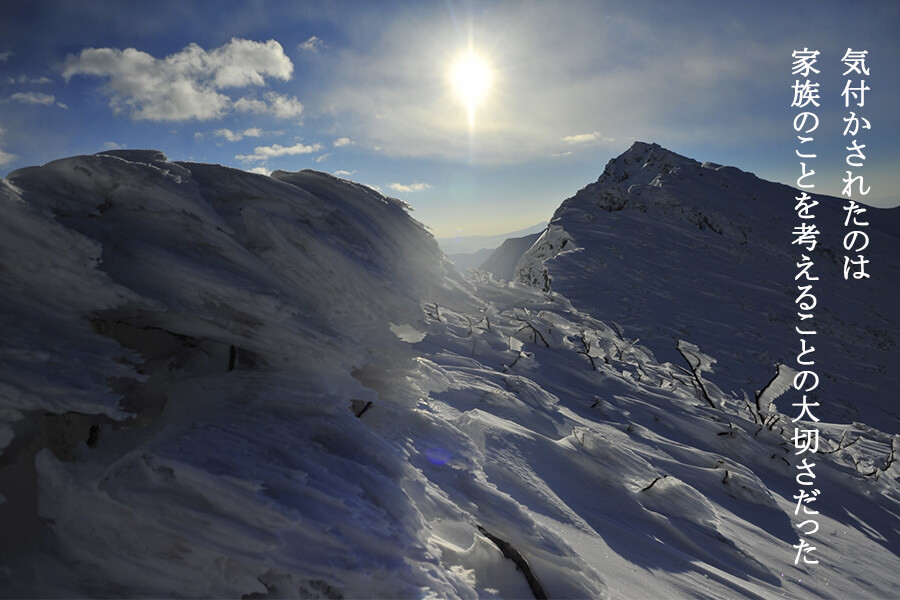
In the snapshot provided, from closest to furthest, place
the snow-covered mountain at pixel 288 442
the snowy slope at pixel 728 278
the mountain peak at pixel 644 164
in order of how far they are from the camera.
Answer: the snow-covered mountain at pixel 288 442, the snowy slope at pixel 728 278, the mountain peak at pixel 644 164

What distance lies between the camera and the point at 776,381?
182 inches

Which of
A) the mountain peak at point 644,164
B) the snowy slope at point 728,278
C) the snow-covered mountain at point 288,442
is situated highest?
the mountain peak at point 644,164

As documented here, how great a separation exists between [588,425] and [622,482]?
0.80m

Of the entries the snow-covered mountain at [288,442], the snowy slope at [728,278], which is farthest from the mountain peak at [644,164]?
the snow-covered mountain at [288,442]

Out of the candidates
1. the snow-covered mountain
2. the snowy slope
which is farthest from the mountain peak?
the snow-covered mountain

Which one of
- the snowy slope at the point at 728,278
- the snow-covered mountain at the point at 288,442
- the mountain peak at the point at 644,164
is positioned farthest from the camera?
the mountain peak at the point at 644,164

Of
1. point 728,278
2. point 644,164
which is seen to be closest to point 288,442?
point 728,278

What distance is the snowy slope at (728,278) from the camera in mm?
8625

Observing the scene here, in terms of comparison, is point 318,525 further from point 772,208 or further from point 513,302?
point 772,208

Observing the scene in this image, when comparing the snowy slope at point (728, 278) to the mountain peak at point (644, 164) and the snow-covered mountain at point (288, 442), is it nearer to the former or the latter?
the mountain peak at point (644, 164)

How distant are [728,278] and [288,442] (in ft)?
42.2

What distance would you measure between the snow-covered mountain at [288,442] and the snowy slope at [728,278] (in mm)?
6099

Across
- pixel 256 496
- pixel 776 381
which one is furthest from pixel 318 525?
pixel 776 381

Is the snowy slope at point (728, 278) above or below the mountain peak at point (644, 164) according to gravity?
below
